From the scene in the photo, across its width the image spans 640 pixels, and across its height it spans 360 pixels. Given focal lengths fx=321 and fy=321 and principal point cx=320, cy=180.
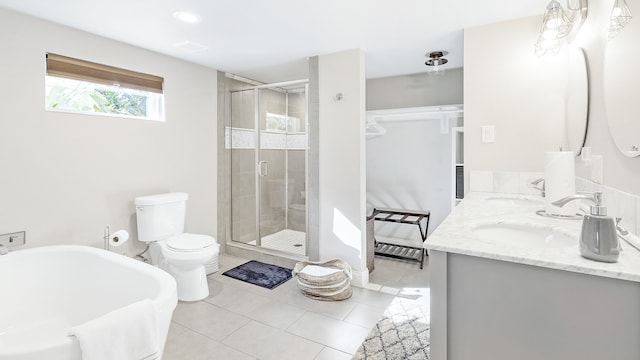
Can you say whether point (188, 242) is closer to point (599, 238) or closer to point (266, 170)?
point (266, 170)

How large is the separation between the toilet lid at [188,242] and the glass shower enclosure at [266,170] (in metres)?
0.97

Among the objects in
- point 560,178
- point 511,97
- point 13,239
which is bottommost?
point 13,239

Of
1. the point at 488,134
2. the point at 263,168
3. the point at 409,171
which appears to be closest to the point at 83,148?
the point at 263,168

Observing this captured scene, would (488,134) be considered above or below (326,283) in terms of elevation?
above

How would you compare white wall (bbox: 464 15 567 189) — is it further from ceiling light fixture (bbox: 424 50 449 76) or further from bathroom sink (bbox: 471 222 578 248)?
bathroom sink (bbox: 471 222 578 248)

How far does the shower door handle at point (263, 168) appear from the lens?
3.72m

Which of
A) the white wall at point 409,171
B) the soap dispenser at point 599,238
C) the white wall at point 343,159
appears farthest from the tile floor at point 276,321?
the soap dispenser at point 599,238

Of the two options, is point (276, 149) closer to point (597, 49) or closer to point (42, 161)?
point (42, 161)

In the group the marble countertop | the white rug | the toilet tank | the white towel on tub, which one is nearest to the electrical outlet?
the toilet tank

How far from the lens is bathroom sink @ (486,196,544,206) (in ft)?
6.29

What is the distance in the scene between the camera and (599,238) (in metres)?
0.88

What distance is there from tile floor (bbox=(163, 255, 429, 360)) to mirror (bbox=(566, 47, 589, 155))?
159 centimetres

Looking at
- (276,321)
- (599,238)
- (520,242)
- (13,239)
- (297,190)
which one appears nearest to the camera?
(599,238)

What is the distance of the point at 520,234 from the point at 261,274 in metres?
2.43
